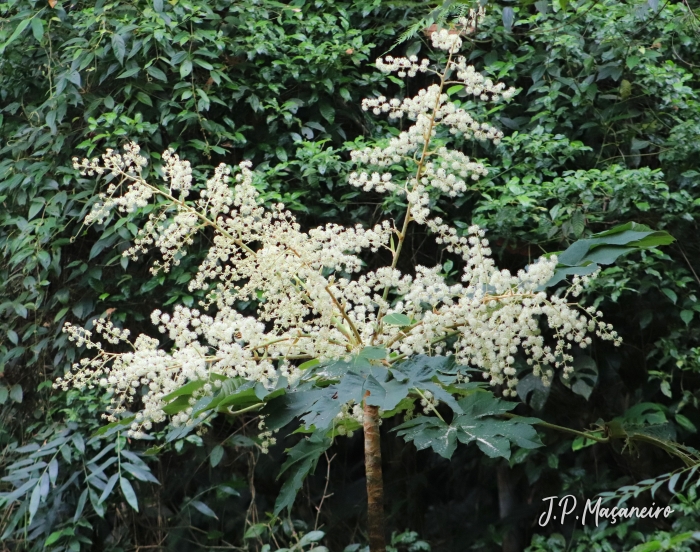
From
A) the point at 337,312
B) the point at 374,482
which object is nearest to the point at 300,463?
the point at 374,482

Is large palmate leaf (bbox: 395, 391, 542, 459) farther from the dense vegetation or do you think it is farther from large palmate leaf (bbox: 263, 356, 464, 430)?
the dense vegetation

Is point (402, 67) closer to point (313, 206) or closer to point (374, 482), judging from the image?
point (374, 482)

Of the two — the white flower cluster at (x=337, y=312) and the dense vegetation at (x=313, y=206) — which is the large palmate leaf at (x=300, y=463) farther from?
the dense vegetation at (x=313, y=206)

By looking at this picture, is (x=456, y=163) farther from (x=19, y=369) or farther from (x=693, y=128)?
(x=19, y=369)

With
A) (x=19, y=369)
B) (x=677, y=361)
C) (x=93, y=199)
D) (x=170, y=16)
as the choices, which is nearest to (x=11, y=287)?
(x=19, y=369)

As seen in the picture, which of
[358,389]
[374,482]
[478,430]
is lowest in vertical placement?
[374,482]

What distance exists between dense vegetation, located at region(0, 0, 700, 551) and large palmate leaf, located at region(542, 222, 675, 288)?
3.08 ft

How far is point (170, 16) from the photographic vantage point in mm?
2410

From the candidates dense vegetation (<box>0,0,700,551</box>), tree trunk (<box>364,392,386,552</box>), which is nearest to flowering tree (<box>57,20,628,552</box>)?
tree trunk (<box>364,392,386,552</box>)

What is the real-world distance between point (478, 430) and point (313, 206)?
141cm

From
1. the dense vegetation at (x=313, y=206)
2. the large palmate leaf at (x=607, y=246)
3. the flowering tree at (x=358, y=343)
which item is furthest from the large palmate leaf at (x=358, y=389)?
the dense vegetation at (x=313, y=206)

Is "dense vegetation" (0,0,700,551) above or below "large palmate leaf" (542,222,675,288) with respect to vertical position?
below

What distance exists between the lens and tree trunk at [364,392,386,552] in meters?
1.15

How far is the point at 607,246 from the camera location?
1.13 metres
